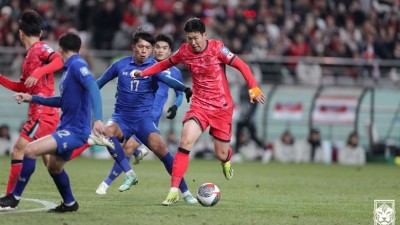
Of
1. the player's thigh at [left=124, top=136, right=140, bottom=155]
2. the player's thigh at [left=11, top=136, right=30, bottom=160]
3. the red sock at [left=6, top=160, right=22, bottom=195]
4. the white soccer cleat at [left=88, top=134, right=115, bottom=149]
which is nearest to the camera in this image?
the white soccer cleat at [left=88, top=134, right=115, bottom=149]

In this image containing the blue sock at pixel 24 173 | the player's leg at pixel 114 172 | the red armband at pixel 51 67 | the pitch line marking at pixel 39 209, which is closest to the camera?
the blue sock at pixel 24 173

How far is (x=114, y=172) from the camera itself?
1580 cm

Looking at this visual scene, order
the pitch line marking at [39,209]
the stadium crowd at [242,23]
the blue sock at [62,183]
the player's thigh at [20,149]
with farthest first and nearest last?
the stadium crowd at [242,23], the player's thigh at [20,149], the pitch line marking at [39,209], the blue sock at [62,183]

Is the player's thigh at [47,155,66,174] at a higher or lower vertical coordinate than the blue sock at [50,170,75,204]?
higher

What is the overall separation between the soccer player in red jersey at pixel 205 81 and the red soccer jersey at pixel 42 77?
4.63 feet

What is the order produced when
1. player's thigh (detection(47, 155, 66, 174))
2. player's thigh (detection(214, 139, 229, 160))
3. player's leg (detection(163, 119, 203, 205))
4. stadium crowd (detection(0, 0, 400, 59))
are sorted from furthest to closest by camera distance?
stadium crowd (detection(0, 0, 400, 59)), player's thigh (detection(214, 139, 229, 160)), player's leg (detection(163, 119, 203, 205)), player's thigh (detection(47, 155, 66, 174))

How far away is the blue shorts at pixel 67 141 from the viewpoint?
1192 cm

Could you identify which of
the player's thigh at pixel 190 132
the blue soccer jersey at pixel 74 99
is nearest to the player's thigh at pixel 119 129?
the player's thigh at pixel 190 132

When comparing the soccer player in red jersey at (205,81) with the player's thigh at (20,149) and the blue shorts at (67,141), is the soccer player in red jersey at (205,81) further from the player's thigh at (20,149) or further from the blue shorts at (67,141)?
the blue shorts at (67,141)

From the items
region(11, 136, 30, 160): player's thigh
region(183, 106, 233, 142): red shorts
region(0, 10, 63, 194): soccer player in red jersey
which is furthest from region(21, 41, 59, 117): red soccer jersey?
region(183, 106, 233, 142): red shorts

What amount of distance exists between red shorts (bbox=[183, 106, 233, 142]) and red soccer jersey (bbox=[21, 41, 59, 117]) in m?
2.08

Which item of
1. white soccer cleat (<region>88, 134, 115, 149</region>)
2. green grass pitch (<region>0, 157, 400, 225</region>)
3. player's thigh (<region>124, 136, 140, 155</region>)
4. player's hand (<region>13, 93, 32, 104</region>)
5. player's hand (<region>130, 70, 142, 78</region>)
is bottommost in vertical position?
green grass pitch (<region>0, 157, 400, 225</region>)

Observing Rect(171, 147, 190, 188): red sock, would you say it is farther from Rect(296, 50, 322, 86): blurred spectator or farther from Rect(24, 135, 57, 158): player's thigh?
Rect(296, 50, 322, 86): blurred spectator

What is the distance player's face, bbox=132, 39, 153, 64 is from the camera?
15.1 m
